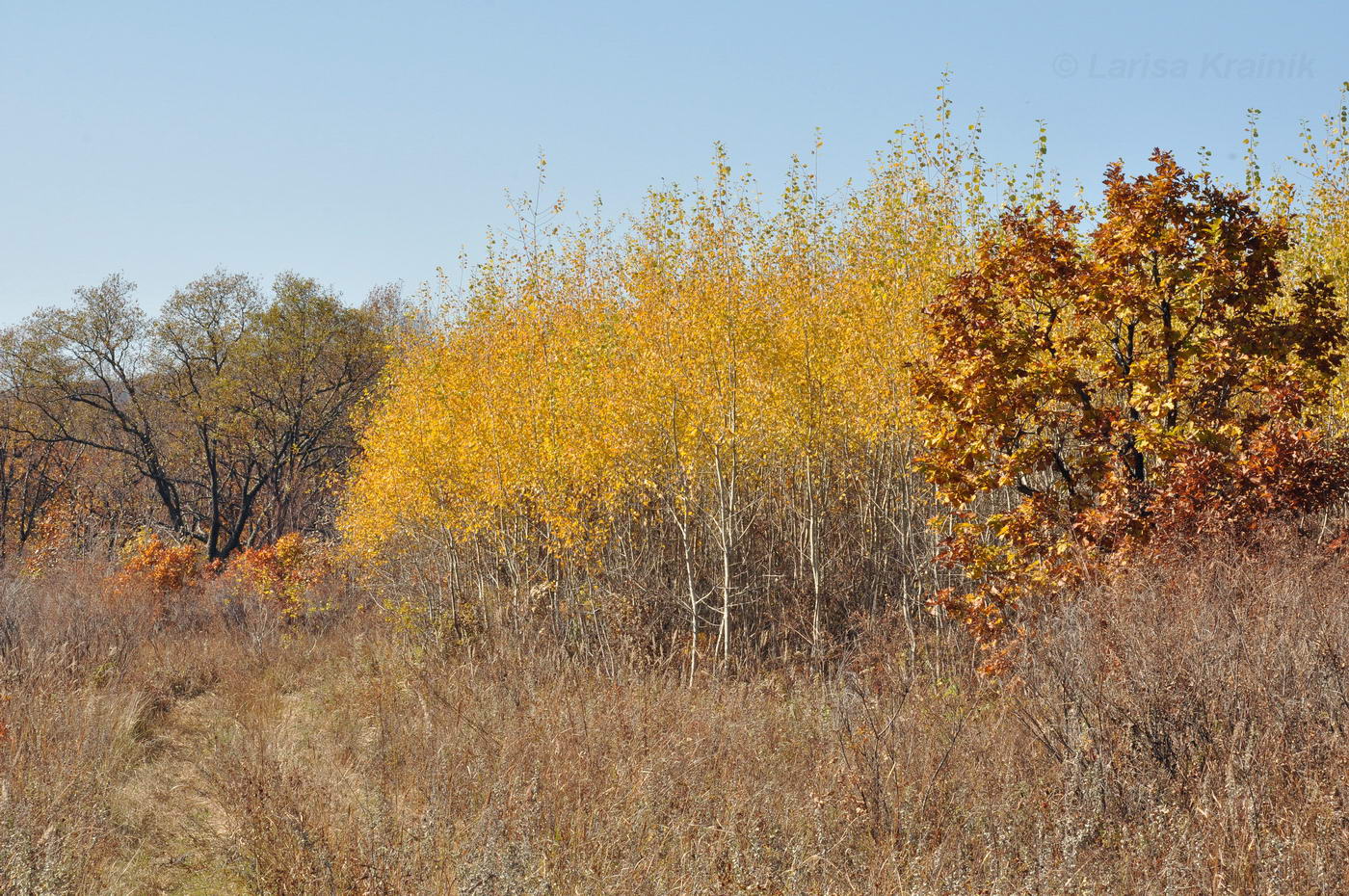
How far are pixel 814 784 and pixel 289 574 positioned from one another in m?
12.8

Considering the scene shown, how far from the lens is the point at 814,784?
5219 mm

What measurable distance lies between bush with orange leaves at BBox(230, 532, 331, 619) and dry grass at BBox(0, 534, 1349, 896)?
25.1 ft

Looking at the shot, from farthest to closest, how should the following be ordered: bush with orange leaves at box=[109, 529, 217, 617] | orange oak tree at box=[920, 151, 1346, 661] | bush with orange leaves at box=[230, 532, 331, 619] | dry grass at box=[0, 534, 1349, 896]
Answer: bush with orange leaves at box=[109, 529, 217, 617] → bush with orange leaves at box=[230, 532, 331, 619] → orange oak tree at box=[920, 151, 1346, 661] → dry grass at box=[0, 534, 1349, 896]

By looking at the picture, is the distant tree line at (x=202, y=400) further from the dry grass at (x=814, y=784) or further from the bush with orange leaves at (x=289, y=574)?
the dry grass at (x=814, y=784)

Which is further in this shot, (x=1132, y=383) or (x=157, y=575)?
(x=157, y=575)

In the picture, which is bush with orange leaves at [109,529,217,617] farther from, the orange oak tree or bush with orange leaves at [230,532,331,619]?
the orange oak tree

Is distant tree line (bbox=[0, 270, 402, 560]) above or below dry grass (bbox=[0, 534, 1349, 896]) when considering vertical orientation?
above

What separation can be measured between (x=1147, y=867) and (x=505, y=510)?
8811 millimetres

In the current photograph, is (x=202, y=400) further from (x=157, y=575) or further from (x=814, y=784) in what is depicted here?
(x=814, y=784)

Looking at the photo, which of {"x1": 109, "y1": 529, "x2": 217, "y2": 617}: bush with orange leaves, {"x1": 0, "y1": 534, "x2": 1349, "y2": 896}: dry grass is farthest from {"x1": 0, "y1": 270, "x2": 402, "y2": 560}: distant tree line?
{"x1": 0, "y1": 534, "x2": 1349, "y2": 896}: dry grass

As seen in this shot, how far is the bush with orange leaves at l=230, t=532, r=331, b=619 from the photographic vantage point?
15.2 meters

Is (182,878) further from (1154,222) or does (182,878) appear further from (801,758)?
(1154,222)

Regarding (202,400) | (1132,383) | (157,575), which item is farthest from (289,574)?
(1132,383)

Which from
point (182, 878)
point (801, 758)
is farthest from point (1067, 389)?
point (182, 878)
